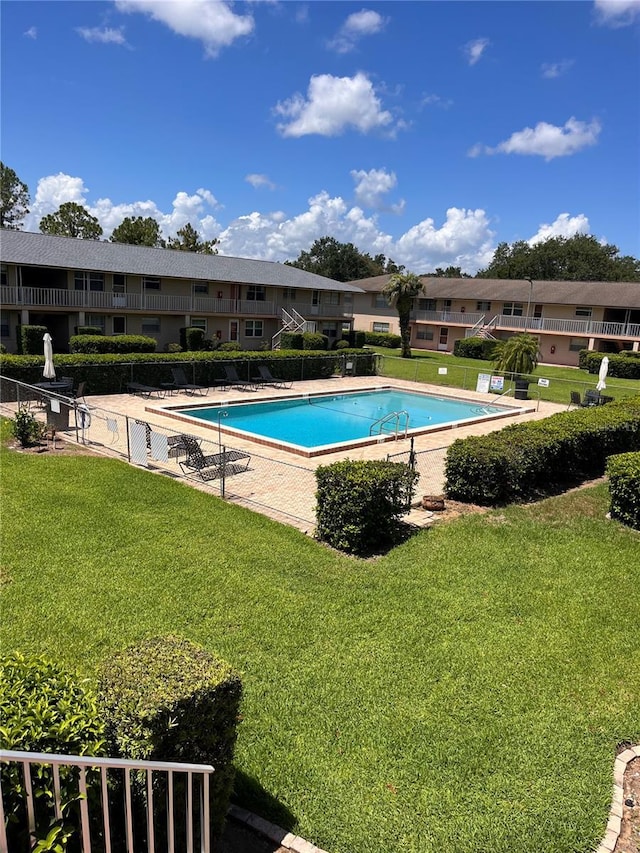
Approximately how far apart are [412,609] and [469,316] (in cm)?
4779

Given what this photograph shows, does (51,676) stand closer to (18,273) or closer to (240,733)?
(240,733)

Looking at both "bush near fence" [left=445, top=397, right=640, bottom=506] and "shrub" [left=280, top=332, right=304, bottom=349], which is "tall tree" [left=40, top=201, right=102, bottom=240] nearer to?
"shrub" [left=280, top=332, right=304, bottom=349]

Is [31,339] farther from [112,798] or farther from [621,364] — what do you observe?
[621,364]

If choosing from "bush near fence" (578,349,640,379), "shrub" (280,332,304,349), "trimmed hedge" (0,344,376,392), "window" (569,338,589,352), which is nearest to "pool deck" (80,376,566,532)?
"trimmed hedge" (0,344,376,392)

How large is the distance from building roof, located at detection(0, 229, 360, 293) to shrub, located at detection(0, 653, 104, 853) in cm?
3036

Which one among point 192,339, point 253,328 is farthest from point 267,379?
point 253,328

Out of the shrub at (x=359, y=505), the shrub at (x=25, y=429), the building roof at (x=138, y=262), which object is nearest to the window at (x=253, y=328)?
the building roof at (x=138, y=262)

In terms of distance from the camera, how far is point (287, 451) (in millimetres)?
16516

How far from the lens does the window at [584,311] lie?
156 ft

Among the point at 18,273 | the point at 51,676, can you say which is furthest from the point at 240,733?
the point at 18,273

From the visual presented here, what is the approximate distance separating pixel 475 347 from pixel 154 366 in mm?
30075

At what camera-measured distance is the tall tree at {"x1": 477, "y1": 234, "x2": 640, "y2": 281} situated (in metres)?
81.8

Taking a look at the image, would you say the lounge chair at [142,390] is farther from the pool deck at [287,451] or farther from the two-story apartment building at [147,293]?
→ the two-story apartment building at [147,293]

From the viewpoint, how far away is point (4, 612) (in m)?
6.75
